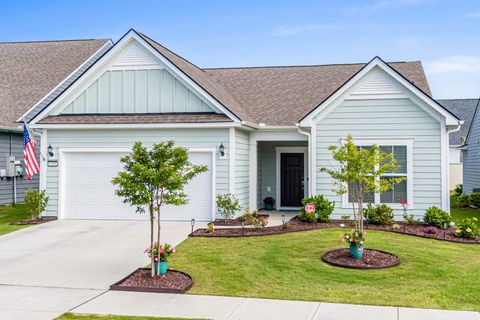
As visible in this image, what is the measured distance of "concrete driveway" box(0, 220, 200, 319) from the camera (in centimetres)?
768

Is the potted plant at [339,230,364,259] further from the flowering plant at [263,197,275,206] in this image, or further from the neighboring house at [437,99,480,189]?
the neighboring house at [437,99,480,189]

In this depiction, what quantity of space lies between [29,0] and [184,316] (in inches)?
668

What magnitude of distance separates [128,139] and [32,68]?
37.1 ft

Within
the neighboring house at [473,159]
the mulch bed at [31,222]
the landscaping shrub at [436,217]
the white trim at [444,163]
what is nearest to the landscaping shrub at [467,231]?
the landscaping shrub at [436,217]

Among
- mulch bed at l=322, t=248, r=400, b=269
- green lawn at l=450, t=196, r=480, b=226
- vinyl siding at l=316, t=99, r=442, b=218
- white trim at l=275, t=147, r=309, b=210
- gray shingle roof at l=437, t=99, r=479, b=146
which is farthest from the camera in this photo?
gray shingle roof at l=437, t=99, r=479, b=146

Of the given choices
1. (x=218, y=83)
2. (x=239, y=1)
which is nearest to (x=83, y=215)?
(x=218, y=83)

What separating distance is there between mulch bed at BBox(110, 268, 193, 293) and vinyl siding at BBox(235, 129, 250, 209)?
6.67 m

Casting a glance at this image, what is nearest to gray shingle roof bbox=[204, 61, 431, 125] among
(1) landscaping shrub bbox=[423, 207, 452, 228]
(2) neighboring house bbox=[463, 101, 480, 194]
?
(1) landscaping shrub bbox=[423, 207, 452, 228]

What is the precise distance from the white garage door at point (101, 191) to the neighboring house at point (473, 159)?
13.5 metres

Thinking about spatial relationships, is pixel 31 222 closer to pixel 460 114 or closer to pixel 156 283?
pixel 156 283

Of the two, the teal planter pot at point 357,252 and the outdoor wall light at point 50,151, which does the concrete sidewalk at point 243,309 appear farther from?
the outdoor wall light at point 50,151

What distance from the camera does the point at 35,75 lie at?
Answer: 23.5m

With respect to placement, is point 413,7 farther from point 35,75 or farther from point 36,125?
point 35,75

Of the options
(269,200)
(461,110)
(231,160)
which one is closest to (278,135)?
(231,160)
